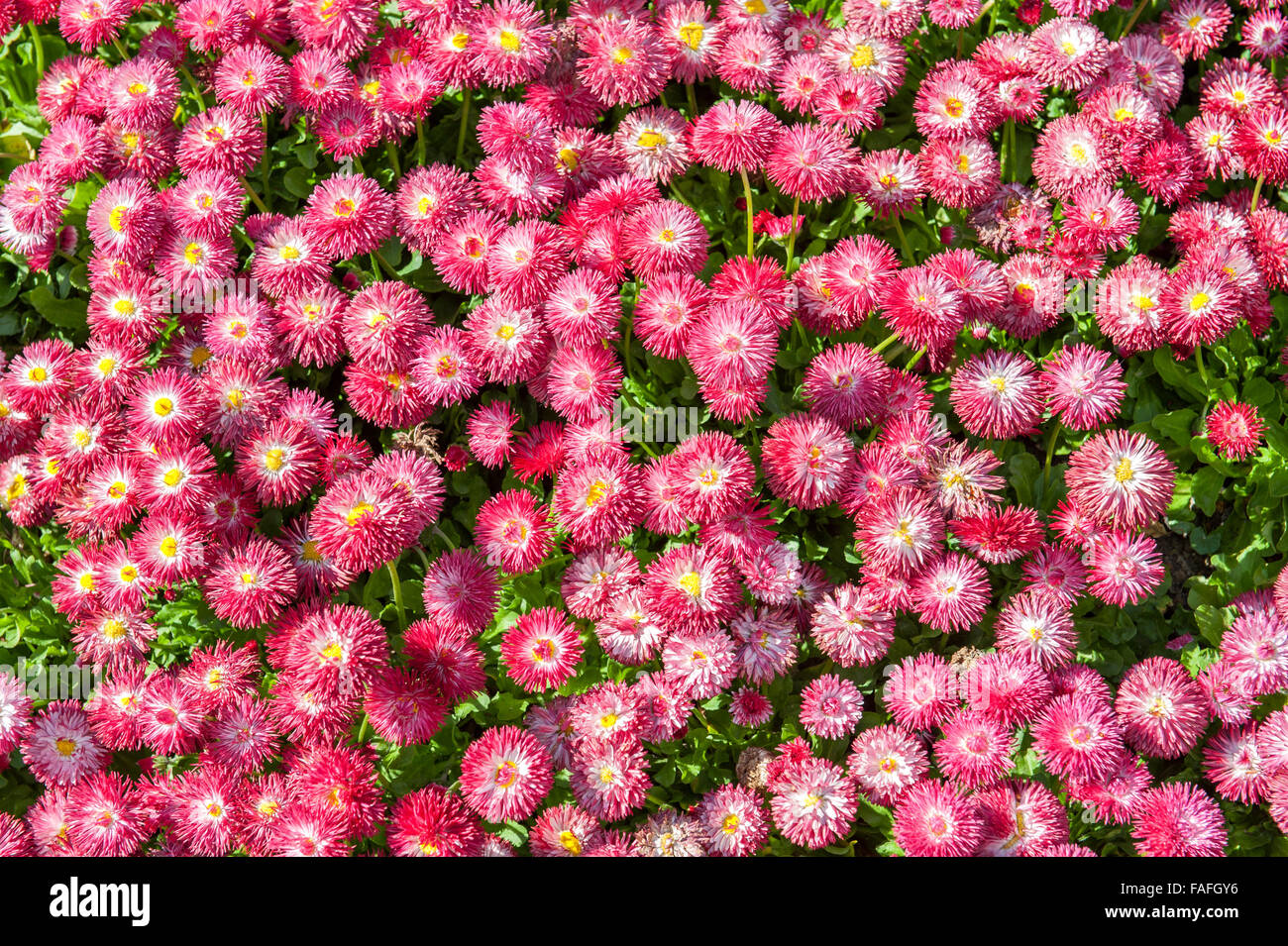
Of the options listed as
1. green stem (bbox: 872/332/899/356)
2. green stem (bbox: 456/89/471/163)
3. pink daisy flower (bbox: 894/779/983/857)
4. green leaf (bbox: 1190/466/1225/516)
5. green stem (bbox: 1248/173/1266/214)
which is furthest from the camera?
green stem (bbox: 456/89/471/163)

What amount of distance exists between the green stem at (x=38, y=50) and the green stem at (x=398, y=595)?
2.43m

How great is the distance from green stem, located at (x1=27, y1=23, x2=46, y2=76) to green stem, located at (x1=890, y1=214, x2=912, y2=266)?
319 centimetres

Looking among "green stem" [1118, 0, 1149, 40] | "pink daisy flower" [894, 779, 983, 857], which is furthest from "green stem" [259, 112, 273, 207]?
"green stem" [1118, 0, 1149, 40]

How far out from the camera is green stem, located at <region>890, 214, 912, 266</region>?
3307 millimetres

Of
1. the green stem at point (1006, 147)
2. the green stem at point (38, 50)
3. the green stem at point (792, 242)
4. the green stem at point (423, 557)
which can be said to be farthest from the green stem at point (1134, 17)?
the green stem at point (38, 50)

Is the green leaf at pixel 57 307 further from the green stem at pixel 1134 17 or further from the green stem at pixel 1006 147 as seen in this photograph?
the green stem at pixel 1134 17

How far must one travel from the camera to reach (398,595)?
10.0 feet

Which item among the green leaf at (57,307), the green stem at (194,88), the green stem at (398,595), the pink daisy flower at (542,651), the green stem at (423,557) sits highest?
the green stem at (194,88)

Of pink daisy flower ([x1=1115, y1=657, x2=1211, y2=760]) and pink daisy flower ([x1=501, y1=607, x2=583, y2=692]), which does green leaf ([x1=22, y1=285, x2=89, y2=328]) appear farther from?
pink daisy flower ([x1=1115, y1=657, x2=1211, y2=760])

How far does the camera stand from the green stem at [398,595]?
2970 mm

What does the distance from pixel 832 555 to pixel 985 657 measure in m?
0.55

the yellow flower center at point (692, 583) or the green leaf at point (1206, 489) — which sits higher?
the green leaf at point (1206, 489)

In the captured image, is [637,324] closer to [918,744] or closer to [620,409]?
[620,409]

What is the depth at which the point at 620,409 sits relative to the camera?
3105 millimetres
